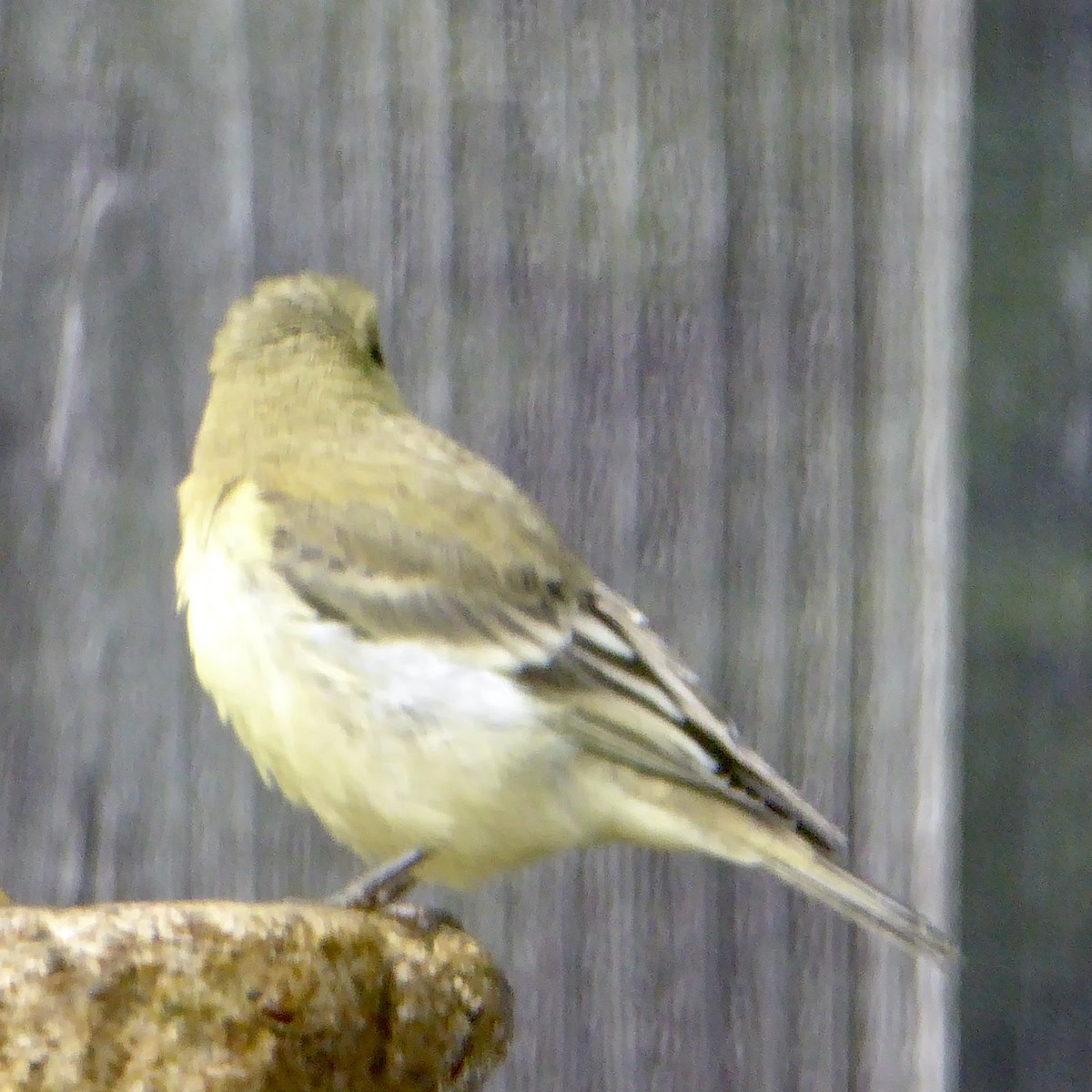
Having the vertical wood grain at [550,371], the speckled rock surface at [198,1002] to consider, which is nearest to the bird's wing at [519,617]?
the vertical wood grain at [550,371]

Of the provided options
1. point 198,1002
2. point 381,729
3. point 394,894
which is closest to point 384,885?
point 394,894

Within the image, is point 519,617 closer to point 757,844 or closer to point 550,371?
point 550,371

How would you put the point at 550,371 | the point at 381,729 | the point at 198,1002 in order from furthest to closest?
the point at 550,371 → the point at 381,729 → the point at 198,1002

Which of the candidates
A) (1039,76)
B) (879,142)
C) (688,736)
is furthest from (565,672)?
(1039,76)

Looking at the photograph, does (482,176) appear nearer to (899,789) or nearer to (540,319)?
(540,319)

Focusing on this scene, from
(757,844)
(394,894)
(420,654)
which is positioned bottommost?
(394,894)

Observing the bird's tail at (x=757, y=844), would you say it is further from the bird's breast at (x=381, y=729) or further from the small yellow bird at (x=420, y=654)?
the bird's breast at (x=381, y=729)

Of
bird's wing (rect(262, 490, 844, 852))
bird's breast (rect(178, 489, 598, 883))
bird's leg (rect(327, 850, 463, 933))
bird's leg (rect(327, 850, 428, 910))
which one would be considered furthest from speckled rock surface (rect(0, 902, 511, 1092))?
bird's wing (rect(262, 490, 844, 852))

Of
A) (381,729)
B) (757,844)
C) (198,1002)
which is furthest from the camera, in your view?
(381,729)
